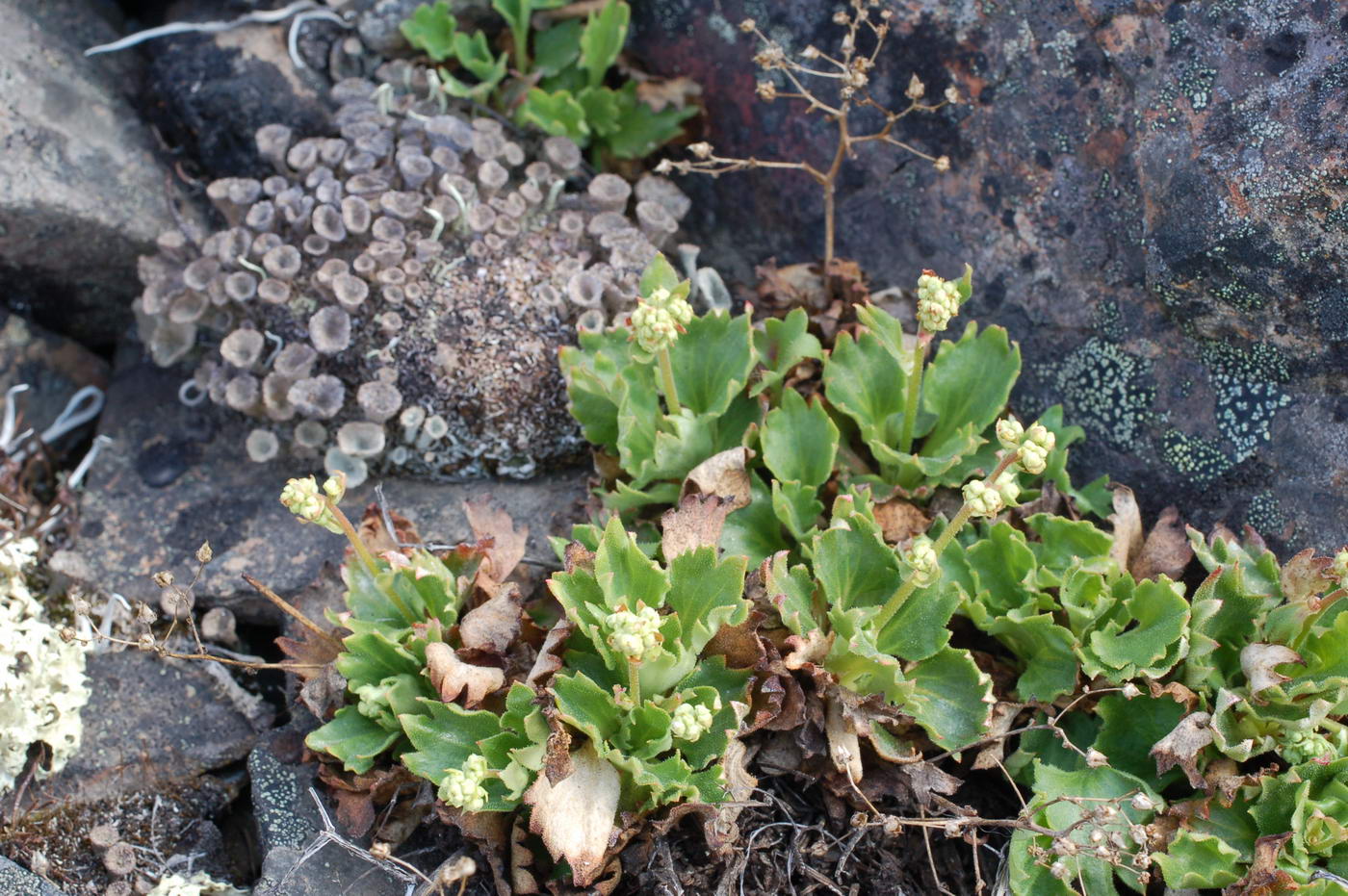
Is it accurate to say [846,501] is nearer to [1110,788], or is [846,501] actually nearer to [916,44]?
[1110,788]

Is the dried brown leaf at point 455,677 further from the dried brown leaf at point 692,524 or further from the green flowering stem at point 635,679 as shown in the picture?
the dried brown leaf at point 692,524

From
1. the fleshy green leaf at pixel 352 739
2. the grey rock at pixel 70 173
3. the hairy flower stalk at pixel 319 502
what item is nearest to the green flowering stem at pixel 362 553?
the hairy flower stalk at pixel 319 502

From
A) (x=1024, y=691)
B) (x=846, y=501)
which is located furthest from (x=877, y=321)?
(x=1024, y=691)

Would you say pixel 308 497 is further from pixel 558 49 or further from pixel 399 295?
pixel 558 49

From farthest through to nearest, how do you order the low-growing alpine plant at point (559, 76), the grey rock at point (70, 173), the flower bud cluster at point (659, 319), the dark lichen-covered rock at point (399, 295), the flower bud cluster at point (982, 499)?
the low-growing alpine plant at point (559, 76), the grey rock at point (70, 173), the dark lichen-covered rock at point (399, 295), the flower bud cluster at point (659, 319), the flower bud cluster at point (982, 499)

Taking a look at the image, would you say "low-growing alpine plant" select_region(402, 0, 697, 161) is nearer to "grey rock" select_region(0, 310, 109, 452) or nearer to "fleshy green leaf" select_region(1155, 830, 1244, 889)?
"grey rock" select_region(0, 310, 109, 452)

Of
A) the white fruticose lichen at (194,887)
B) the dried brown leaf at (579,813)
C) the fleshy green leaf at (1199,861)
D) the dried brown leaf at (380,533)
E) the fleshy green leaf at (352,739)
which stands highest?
the fleshy green leaf at (1199,861)

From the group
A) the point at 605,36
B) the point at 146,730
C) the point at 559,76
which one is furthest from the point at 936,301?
the point at 146,730
